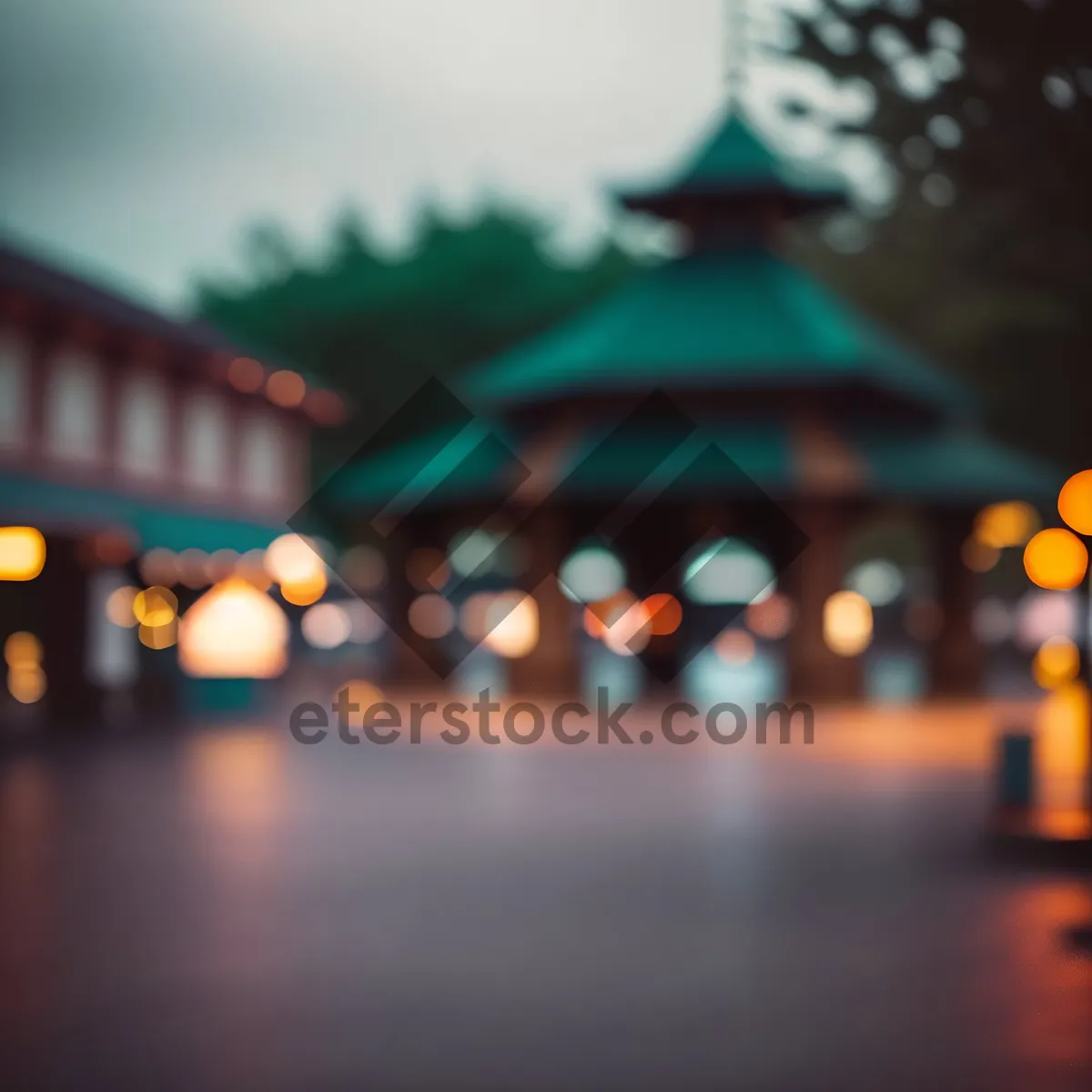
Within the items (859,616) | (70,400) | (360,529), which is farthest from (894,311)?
(70,400)

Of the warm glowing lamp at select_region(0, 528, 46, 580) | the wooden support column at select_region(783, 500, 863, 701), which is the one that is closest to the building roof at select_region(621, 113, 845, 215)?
the wooden support column at select_region(783, 500, 863, 701)

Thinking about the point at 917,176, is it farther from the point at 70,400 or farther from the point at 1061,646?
the point at 1061,646

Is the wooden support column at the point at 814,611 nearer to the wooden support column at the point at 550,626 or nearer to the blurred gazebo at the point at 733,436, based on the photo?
the blurred gazebo at the point at 733,436

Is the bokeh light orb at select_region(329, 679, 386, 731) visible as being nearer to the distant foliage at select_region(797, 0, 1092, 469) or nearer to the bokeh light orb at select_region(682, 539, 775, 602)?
the bokeh light orb at select_region(682, 539, 775, 602)

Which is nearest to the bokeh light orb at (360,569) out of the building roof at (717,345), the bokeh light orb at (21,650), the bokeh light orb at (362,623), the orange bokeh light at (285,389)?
the bokeh light orb at (362,623)

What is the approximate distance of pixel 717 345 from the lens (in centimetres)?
2895

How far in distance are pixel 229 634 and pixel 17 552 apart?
6.11 meters

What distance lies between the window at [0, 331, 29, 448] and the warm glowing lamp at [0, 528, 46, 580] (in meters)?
Result: 4.25

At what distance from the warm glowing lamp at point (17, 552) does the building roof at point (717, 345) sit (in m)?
10.2

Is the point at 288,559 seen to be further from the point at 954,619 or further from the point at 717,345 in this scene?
the point at 954,619

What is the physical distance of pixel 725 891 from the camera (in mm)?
10609

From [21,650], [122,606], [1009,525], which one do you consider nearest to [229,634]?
[122,606]

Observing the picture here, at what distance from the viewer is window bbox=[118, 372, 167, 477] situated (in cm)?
2970

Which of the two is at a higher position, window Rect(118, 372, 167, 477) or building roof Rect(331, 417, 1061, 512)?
window Rect(118, 372, 167, 477)
